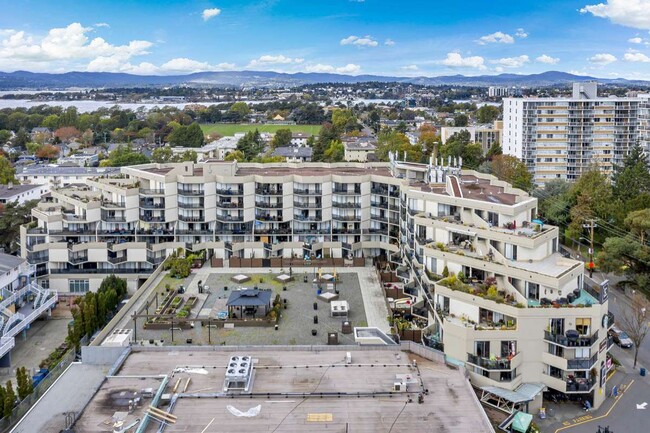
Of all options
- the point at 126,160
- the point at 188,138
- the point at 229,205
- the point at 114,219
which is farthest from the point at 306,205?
the point at 188,138

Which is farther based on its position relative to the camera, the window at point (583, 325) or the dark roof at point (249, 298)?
the dark roof at point (249, 298)

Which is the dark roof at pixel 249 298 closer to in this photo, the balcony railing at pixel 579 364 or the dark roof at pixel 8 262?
→ the dark roof at pixel 8 262

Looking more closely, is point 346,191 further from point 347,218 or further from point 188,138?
point 188,138

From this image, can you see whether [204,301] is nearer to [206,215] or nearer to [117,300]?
[117,300]

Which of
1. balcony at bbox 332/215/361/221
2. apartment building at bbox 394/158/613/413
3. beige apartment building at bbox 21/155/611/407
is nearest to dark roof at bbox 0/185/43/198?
beige apartment building at bbox 21/155/611/407

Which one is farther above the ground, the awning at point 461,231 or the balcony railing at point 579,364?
the awning at point 461,231

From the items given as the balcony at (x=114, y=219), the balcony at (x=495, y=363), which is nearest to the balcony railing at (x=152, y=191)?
the balcony at (x=114, y=219)

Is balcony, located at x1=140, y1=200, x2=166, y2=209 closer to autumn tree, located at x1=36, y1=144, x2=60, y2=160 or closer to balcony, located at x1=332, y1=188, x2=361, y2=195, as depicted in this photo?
balcony, located at x1=332, y1=188, x2=361, y2=195
